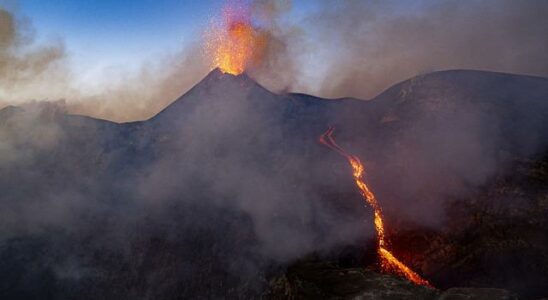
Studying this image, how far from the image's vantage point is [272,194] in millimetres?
75625

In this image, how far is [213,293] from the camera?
56094mm

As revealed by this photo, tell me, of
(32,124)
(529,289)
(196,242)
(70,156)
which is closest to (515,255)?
(529,289)

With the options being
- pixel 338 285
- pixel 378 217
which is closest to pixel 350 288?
pixel 338 285

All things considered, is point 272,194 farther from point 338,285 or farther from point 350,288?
point 350,288

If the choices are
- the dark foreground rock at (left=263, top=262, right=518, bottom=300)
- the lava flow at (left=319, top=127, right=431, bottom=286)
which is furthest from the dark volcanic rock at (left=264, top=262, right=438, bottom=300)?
the lava flow at (left=319, top=127, right=431, bottom=286)

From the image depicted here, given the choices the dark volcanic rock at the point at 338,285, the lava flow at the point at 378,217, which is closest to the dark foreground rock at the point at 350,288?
the dark volcanic rock at the point at 338,285

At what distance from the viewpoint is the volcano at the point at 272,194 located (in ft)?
184

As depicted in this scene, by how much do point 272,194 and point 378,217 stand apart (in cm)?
1970

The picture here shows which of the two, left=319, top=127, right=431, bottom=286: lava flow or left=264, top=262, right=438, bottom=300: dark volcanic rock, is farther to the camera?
left=319, top=127, right=431, bottom=286: lava flow

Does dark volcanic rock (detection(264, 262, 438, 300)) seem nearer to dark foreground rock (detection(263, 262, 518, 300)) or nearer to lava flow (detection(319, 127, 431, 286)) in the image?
dark foreground rock (detection(263, 262, 518, 300))

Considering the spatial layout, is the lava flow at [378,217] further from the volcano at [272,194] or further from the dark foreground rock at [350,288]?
the dark foreground rock at [350,288]

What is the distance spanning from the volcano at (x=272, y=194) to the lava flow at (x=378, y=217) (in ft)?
4.28

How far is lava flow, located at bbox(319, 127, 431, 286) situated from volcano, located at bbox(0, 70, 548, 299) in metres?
1.30

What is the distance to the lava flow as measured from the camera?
54.8m
